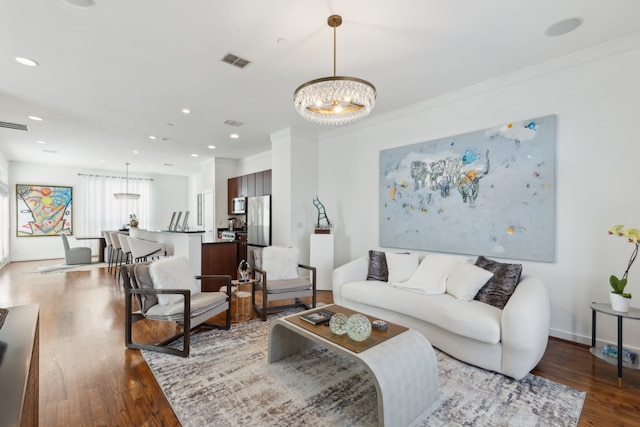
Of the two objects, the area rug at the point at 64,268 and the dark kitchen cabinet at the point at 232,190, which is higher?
the dark kitchen cabinet at the point at 232,190

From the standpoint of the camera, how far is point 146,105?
4383 millimetres

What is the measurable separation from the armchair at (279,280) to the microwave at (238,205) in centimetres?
348

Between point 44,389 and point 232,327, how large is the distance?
5.41 ft

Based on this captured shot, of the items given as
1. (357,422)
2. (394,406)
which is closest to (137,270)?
(357,422)

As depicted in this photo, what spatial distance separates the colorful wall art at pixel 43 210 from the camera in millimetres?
8680

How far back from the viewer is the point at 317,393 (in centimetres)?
222

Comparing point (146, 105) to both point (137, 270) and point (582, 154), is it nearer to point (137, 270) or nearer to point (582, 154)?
point (137, 270)

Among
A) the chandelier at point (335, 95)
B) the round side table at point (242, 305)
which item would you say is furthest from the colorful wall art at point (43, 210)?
the chandelier at point (335, 95)

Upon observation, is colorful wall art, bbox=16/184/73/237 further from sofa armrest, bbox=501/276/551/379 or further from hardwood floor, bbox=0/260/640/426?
sofa armrest, bbox=501/276/551/379

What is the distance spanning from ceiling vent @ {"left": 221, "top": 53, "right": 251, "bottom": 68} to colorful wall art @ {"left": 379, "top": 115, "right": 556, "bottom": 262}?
2485mm

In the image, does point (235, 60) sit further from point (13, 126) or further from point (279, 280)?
point (13, 126)

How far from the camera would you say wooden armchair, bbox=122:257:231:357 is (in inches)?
111

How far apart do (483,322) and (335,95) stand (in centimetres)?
223

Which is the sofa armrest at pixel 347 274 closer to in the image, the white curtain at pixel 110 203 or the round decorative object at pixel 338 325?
the round decorative object at pixel 338 325
